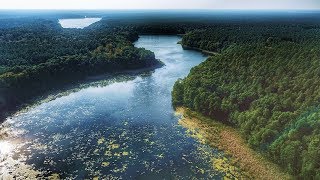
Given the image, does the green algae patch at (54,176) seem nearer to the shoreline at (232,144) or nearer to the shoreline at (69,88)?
the shoreline at (232,144)

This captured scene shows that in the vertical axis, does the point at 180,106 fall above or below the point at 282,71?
below

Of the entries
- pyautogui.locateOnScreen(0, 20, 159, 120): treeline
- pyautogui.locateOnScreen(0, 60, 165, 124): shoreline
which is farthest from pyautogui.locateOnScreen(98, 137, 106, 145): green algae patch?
pyautogui.locateOnScreen(0, 20, 159, 120): treeline

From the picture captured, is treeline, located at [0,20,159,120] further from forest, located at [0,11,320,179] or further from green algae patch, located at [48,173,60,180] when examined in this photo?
green algae patch, located at [48,173,60,180]

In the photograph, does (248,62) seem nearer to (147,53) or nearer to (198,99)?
(198,99)

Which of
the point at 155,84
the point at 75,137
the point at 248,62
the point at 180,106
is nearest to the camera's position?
the point at 75,137

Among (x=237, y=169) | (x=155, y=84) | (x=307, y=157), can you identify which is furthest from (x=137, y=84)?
(x=307, y=157)

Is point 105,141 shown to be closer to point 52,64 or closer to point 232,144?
point 232,144

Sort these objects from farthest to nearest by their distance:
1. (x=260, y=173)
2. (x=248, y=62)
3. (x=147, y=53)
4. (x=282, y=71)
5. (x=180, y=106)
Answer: (x=147, y=53), (x=248, y=62), (x=180, y=106), (x=282, y=71), (x=260, y=173)
